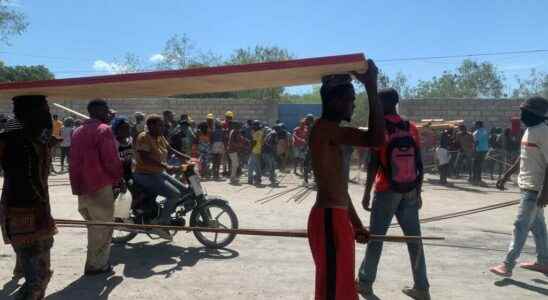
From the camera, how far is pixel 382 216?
179 inches

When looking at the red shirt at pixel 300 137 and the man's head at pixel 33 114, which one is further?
the red shirt at pixel 300 137

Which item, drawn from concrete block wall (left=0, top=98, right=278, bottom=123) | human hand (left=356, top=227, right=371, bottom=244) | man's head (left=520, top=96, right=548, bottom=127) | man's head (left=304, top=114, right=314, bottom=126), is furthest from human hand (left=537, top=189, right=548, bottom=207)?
concrete block wall (left=0, top=98, right=278, bottom=123)

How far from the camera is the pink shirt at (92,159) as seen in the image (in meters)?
5.13

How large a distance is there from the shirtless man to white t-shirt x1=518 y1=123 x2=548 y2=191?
9.84 feet

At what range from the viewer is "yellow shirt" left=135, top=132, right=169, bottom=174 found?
6238 mm

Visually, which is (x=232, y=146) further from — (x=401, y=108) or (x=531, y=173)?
(x=531, y=173)

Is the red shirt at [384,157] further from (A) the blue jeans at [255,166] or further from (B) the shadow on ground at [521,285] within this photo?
(A) the blue jeans at [255,166]

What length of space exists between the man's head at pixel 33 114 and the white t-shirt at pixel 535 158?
4.72m

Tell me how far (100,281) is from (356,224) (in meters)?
2.99

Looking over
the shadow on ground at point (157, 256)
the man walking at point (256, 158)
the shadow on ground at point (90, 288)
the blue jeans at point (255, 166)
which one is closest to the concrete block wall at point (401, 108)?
the man walking at point (256, 158)

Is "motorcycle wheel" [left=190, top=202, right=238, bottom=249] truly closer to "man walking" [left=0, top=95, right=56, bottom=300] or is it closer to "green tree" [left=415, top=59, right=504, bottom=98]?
"man walking" [left=0, top=95, right=56, bottom=300]

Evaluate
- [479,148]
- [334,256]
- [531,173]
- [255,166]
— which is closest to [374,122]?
[334,256]

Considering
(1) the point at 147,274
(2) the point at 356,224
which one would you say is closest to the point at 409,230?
(2) the point at 356,224

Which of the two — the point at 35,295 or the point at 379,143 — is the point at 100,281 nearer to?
the point at 35,295
